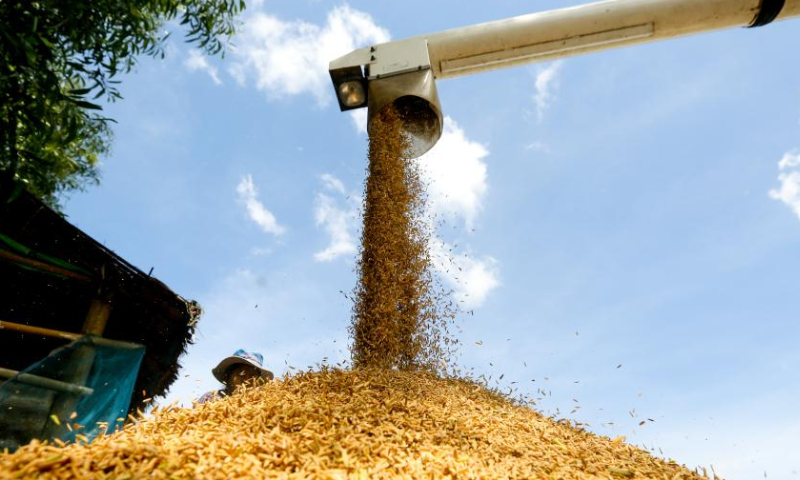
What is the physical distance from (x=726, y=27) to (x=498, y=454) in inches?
173

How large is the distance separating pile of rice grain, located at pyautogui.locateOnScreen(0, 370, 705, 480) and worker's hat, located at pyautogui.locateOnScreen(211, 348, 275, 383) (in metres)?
2.70

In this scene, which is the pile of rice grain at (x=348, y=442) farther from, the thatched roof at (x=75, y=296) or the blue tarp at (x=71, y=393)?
the thatched roof at (x=75, y=296)

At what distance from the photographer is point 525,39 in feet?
14.6

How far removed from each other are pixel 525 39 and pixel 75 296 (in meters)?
4.79

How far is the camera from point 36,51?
11.7ft

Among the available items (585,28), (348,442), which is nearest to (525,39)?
(585,28)

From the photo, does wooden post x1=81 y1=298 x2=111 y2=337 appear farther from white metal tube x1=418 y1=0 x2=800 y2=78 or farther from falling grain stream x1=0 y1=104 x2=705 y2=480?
white metal tube x1=418 y1=0 x2=800 y2=78

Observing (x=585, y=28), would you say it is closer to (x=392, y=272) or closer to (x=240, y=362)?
(x=392, y=272)

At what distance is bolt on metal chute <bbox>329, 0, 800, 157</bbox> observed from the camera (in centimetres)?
436

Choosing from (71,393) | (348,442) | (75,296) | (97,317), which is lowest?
(348,442)

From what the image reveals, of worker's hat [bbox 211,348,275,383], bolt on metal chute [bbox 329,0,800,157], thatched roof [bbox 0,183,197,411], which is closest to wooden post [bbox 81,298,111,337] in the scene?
thatched roof [bbox 0,183,197,411]

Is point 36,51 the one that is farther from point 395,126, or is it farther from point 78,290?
point 395,126

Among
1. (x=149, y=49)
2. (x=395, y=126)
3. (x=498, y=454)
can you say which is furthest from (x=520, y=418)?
(x=149, y=49)

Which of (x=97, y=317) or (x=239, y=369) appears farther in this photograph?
(x=239, y=369)
